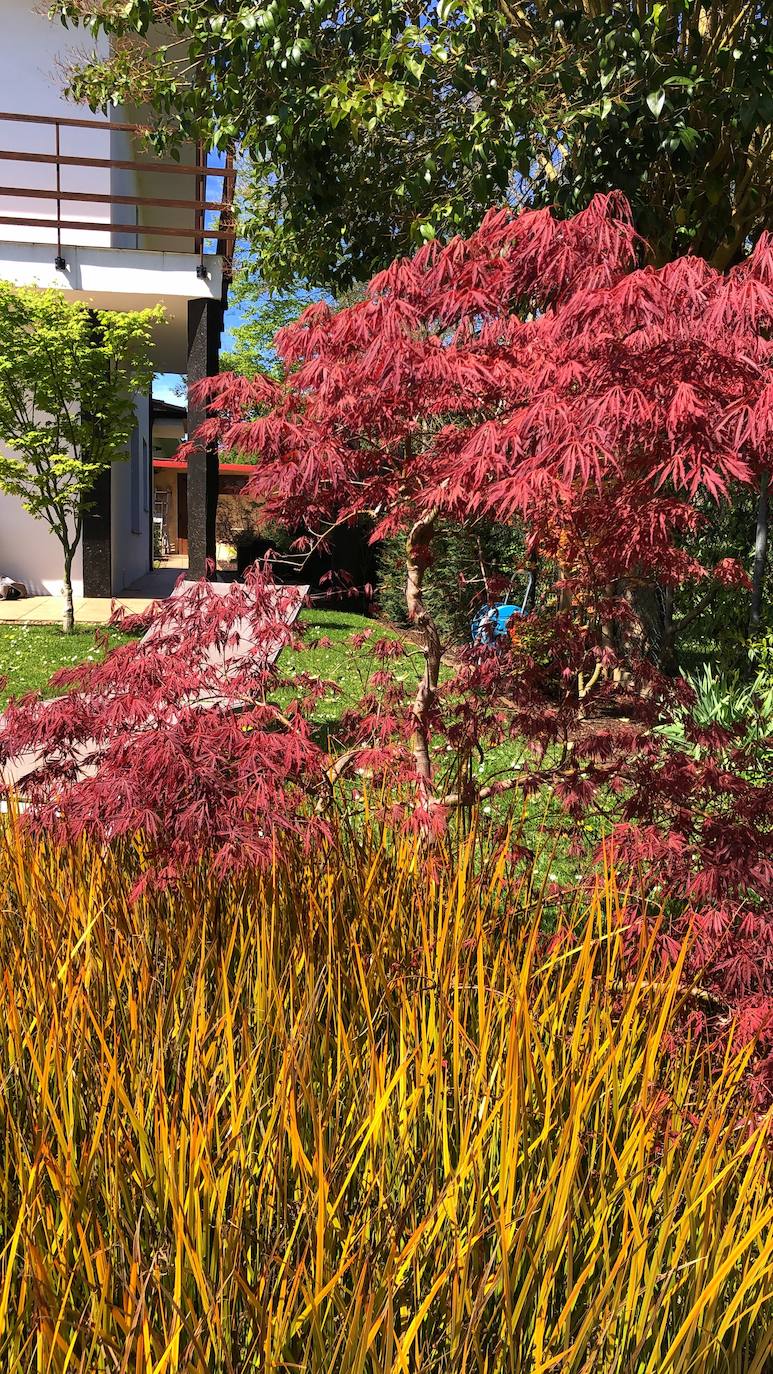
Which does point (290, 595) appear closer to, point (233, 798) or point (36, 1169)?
point (233, 798)

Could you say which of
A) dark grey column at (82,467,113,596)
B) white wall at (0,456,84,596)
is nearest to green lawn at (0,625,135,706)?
dark grey column at (82,467,113,596)

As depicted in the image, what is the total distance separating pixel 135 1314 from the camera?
1355mm

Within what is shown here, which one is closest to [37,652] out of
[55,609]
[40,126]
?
[55,609]

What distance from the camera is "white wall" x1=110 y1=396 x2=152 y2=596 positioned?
1556 centimetres

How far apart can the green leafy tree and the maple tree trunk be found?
840 centimetres

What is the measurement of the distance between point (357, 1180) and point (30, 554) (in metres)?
14.0

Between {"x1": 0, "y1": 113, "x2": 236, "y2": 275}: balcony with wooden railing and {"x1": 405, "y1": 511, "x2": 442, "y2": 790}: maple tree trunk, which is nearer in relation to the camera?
{"x1": 405, "y1": 511, "x2": 442, "y2": 790}: maple tree trunk

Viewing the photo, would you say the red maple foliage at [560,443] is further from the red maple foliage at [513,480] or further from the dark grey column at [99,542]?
the dark grey column at [99,542]

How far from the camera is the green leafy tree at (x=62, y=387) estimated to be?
445 inches

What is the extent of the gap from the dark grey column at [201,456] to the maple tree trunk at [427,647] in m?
9.79

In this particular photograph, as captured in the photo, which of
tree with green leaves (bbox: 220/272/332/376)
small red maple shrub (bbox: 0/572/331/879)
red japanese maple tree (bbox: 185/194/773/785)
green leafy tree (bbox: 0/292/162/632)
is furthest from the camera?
tree with green leaves (bbox: 220/272/332/376)

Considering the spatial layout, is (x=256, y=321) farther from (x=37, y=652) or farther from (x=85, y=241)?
(x=37, y=652)

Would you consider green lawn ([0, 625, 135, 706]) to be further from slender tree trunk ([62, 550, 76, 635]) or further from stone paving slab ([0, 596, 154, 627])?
stone paving slab ([0, 596, 154, 627])

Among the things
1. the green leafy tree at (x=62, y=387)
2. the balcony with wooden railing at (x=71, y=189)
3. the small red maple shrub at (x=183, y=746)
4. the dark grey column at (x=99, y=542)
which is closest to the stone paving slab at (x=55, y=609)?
the dark grey column at (x=99, y=542)
